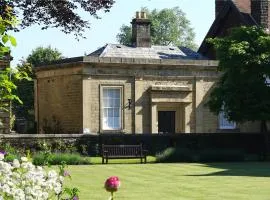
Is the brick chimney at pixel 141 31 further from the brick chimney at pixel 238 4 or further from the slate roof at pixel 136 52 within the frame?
the brick chimney at pixel 238 4

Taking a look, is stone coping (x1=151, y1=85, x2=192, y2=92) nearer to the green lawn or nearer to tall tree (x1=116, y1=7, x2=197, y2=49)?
the green lawn

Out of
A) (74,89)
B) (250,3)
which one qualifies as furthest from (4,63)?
(250,3)

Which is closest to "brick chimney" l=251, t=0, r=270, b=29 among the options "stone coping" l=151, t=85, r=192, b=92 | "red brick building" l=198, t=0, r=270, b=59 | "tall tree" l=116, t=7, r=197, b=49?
"red brick building" l=198, t=0, r=270, b=59

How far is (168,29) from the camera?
313ft

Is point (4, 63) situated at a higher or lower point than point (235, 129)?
higher

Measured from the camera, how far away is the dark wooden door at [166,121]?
112 ft

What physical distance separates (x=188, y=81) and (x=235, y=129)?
380cm

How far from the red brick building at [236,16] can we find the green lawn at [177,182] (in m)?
15.9

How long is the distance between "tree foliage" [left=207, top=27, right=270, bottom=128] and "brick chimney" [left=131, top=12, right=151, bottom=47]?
6.62 meters

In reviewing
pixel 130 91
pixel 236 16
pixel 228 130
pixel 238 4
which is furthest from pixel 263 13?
pixel 130 91

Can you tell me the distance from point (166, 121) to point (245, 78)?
6.59 metres

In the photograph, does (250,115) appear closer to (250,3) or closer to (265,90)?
(265,90)

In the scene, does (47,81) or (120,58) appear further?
(47,81)

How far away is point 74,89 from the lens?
32531 mm
